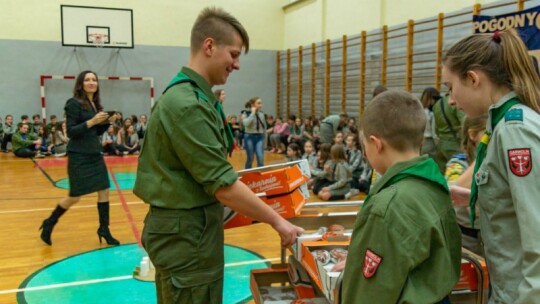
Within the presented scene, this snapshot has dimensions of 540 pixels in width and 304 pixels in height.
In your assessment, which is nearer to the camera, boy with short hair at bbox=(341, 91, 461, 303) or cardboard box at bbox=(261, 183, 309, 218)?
boy with short hair at bbox=(341, 91, 461, 303)

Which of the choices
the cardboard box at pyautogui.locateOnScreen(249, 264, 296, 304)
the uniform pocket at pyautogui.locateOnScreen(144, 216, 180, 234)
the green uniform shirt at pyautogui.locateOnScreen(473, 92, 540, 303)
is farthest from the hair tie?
Result: the cardboard box at pyautogui.locateOnScreen(249, 264, 296, 304)

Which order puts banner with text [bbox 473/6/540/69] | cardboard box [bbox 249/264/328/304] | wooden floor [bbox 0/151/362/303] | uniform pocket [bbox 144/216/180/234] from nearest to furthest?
uniform pocket [bbox 144/216/180/234] < cardboard box [bbox 249/264/328/304] < wooden floor [bbox 0/151/362/303] < banner with text [bbox 473/6/540/69]

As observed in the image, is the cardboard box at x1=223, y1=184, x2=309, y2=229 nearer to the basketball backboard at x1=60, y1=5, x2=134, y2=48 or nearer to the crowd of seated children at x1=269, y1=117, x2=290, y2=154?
the crowd of seated children at x1=269, y1=117, x2=290, y2=154

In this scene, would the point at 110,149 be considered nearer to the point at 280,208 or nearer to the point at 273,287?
the point at 273,287

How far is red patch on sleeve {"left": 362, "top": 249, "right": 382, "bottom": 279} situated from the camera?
4.80ft

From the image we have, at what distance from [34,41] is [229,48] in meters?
14.7

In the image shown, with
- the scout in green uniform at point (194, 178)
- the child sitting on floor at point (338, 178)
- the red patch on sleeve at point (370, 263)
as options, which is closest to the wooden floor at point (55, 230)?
the child sitting on floor at point (338, 178)

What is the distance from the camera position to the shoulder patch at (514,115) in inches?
59.4

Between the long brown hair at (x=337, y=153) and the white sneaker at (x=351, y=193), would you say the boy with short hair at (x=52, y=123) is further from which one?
the white sneaker at (x=351, y=193)

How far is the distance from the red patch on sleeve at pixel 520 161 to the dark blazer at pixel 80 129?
434cm

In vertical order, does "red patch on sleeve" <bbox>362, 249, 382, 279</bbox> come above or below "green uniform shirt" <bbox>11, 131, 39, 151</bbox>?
above

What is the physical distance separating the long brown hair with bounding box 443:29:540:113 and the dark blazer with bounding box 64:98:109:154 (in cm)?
416

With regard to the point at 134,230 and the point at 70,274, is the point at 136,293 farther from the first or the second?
the point at 134,230

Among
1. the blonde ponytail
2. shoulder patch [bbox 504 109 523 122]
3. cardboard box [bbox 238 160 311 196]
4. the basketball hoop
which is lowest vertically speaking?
cardboard box [bbox 238 160 311 196]
